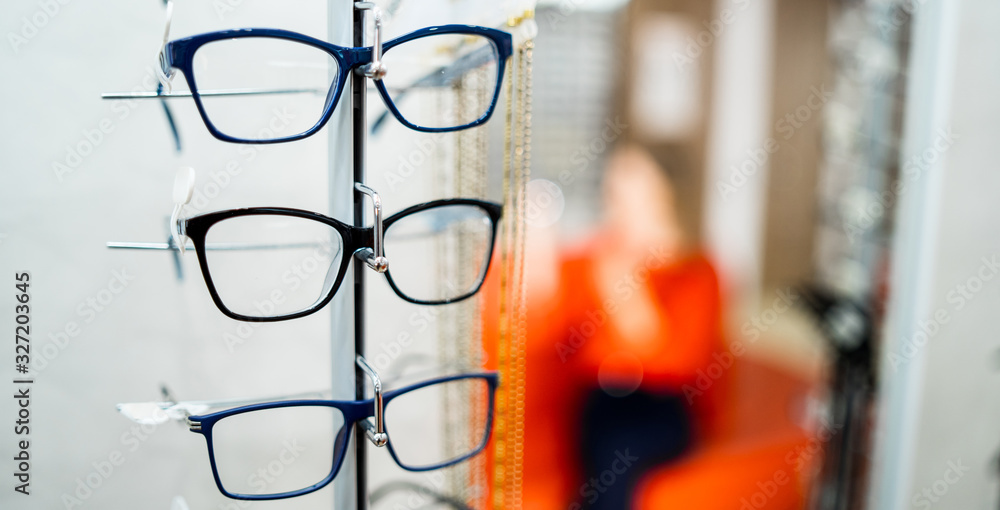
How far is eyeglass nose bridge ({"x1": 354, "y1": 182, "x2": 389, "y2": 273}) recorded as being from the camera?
0.38 meters

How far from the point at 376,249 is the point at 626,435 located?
1213mm

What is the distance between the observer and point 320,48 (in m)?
0.37

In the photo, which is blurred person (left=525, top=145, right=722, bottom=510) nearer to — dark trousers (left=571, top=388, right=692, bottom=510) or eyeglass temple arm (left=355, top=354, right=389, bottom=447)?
dark trousers (left=571, top=388, right=692, bottom=510)

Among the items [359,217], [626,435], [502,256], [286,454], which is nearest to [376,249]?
[359,217]

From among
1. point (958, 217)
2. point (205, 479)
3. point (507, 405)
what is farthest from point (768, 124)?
point (205, 479)

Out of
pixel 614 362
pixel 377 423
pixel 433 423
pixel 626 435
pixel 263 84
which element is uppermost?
pixel 263 84

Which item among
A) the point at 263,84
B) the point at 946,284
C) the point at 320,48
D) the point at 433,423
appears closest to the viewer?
the point at 320,48

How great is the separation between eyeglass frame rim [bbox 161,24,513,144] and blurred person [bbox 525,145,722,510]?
3.55ft

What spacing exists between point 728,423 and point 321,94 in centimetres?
158

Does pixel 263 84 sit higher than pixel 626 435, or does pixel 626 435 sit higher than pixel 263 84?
pixel 263 84

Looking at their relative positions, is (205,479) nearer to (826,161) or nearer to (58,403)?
(58,403)

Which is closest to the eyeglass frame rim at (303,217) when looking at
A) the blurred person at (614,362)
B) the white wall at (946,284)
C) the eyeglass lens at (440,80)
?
the eyeglass lens at (440,80)

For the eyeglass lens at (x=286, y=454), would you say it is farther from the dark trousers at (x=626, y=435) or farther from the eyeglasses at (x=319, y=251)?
the dark trousers at (x=626, y=435)

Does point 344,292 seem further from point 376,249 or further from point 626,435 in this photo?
point 626,435
